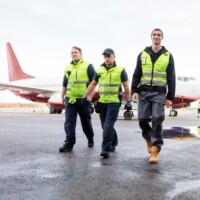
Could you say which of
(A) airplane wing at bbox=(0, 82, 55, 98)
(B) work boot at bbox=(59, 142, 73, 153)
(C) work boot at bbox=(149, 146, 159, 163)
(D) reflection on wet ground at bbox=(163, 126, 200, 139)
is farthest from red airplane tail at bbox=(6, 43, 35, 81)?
(C) work boot at bbox=(149, 146, 159, 163)

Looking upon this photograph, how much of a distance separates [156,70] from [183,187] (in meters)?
2.01

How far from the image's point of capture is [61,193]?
2.85 m

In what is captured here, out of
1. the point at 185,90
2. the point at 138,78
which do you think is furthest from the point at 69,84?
the point at 185,90

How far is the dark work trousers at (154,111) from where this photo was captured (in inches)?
183

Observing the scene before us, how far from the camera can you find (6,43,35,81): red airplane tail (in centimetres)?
3697

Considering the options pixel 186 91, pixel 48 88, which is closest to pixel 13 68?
pixel 48 88

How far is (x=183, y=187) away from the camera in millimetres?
3119

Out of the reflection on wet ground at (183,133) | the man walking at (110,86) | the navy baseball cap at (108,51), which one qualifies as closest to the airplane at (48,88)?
the reflection on wet ground at (183,133)

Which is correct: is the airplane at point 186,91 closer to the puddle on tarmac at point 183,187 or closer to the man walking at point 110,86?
the man walking at point 110,86

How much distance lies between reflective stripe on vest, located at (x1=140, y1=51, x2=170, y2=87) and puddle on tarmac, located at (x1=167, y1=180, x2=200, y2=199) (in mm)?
1708

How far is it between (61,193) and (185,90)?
1873cm

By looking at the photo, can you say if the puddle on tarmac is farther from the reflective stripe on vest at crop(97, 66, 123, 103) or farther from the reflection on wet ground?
the reflection on wet ground

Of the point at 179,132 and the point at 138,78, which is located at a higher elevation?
the point at 138,78

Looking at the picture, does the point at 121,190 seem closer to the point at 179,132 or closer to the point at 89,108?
the point at 89,108
